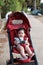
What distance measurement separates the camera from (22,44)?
21.5 ft

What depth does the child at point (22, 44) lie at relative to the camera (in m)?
6.49

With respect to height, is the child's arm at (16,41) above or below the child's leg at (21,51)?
above

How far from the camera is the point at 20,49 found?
21.2ft

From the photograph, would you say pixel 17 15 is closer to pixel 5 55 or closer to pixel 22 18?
pixel 22 18

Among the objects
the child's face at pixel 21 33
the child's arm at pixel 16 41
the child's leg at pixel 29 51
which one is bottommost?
the child's leg at pixel 29 51

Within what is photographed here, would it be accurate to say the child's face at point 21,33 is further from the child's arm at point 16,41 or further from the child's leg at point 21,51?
the child's leg at point 21,51

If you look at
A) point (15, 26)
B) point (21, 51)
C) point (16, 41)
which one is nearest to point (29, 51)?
point (21, 51)

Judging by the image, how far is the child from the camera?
6.49m

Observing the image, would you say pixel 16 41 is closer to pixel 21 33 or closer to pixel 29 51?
pixel 21 33

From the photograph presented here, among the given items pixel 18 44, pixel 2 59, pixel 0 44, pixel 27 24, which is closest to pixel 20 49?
pixel 18 44

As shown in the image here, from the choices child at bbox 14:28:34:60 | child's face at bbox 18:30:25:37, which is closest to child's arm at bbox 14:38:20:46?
child at bbox 14:28:34:60

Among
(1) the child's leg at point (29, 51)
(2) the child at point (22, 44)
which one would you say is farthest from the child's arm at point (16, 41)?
(1) the child's leg at point (29, 51)

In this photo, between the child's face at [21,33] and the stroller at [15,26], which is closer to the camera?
the stroller at [15,26]

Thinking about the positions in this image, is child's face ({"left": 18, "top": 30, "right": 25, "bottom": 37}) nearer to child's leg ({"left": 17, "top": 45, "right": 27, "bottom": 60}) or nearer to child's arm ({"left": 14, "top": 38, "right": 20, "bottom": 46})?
child's arm ({"left": 14, "top": 38, "right": 20, "bottom": 46})
